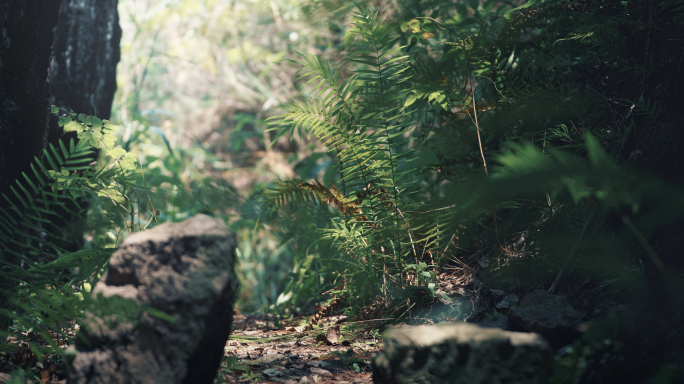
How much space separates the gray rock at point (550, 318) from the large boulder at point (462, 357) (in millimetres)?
192

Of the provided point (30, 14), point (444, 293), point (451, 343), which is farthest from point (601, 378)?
point (30, 14)

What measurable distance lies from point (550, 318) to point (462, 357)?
0.40 meters

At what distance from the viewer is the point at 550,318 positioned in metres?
1.37

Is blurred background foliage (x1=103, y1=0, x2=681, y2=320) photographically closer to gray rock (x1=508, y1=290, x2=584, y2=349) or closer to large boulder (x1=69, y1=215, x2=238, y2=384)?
gray rock (x1=508, y1=290, x2=584, y2=349)

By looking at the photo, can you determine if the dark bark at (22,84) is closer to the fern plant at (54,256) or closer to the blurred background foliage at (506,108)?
Answer: the fern plant at (54,256)

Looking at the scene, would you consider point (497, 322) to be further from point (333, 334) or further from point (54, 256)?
point (54, 256)

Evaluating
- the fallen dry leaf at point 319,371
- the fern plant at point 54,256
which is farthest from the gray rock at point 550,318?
the fern plant at point 54,256

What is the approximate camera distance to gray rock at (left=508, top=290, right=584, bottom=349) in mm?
1324

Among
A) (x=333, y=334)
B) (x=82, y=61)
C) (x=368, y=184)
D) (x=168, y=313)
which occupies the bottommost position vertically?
(x=333, y=334)

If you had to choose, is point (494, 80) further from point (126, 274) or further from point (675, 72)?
point (126, 274)

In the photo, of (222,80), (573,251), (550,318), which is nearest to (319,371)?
(550,318)

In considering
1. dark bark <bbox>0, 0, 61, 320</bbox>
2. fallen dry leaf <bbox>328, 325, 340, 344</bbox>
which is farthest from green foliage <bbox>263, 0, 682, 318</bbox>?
dark bark <bbox>0, 0, 61, 320</bbox>

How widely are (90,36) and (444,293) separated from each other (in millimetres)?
2654

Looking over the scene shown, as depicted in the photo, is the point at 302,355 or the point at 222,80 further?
the point at 222,80
